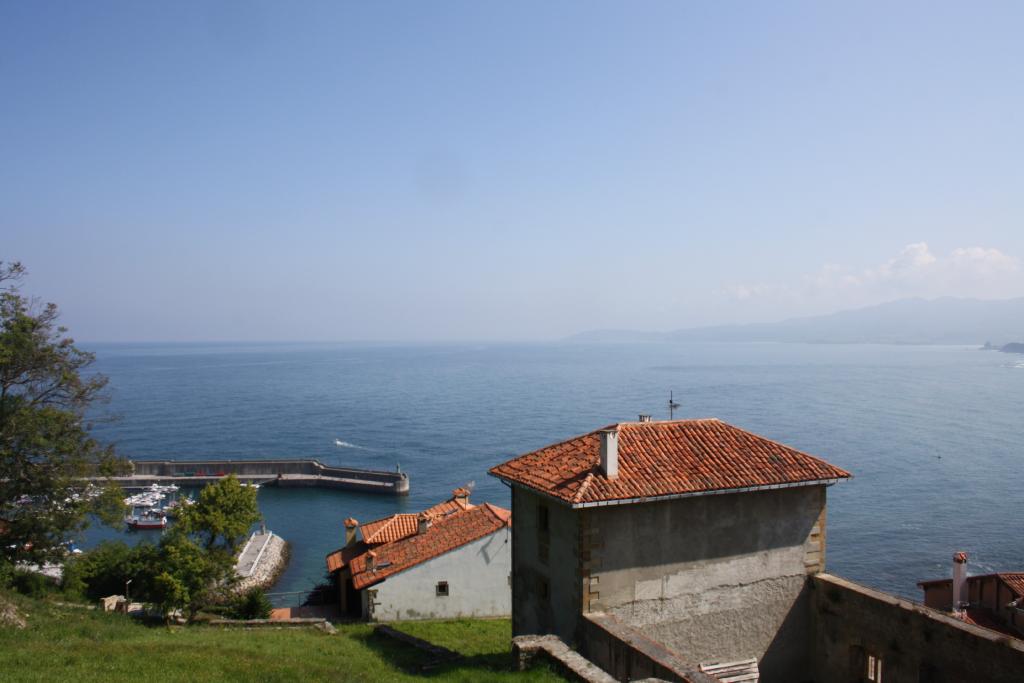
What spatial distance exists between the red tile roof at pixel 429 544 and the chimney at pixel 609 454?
17.2 metres

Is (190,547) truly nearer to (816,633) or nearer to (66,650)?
(66,650)

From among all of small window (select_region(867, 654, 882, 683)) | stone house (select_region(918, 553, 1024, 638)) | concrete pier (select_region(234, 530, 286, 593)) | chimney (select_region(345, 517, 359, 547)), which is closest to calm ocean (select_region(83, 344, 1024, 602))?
concrete pier (select_region(234, 530, 286, 593))

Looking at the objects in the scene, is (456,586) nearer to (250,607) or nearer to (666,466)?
(250,607)

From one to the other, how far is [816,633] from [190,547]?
24976mm

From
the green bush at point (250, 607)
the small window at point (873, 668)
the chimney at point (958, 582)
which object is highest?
the small window at point (873, 668)

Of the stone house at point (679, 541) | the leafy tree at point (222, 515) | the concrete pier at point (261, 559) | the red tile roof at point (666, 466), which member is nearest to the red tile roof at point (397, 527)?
the leafy tree at point (222, 515)

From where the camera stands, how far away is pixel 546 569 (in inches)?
659

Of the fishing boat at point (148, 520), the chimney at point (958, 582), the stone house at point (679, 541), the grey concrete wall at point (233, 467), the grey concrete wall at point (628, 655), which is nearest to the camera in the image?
the grey concrete wall at point (628, 655)

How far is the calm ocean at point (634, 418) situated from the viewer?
53.3 metres

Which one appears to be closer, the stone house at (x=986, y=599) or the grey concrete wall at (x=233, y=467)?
the stone house at (x=986, y=599)

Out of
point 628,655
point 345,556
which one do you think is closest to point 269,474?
point 345,556

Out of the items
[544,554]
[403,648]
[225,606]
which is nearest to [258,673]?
[544,554]

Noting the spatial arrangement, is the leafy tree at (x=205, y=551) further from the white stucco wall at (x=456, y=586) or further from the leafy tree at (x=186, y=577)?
the white stucco wall at (x=456, y=586)

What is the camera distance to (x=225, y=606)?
32.8 metres
